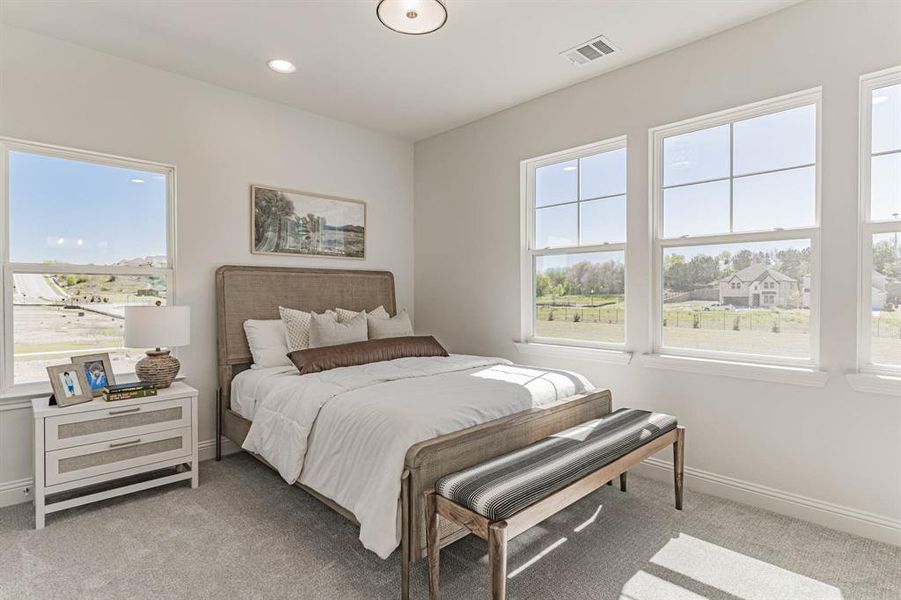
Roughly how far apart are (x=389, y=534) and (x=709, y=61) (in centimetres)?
314

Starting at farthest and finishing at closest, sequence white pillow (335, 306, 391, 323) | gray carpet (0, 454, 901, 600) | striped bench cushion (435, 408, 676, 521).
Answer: white pillow (335, 306, 391, 323) < gray carpet (0, 454, 901, 600) < striped bench cushion (435, 408, 676, 521)

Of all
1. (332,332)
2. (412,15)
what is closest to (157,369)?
(332,332)

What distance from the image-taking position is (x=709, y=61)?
2.86m

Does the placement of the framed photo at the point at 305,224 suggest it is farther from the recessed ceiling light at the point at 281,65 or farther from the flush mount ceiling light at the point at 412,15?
the flush mount ceiling light at the point at 412,15

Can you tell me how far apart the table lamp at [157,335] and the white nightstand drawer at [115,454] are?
13.4 inches

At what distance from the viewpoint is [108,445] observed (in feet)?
8.76

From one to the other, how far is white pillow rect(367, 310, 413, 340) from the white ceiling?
70.8 inches

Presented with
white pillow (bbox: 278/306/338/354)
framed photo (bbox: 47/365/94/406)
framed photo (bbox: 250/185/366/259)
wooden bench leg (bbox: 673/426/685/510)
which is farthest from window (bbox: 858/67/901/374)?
framed photo (bbox: 47/365/94/406)

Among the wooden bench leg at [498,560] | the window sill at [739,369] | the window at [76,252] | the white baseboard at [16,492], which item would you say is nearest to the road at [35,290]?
the window at [76,252]

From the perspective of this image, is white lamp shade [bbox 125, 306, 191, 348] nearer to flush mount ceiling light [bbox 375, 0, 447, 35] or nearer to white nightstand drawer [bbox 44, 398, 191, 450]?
white nightstand drawer [bbox 44, 398, 191, 450]

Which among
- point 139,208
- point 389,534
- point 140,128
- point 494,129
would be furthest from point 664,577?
point 140,128

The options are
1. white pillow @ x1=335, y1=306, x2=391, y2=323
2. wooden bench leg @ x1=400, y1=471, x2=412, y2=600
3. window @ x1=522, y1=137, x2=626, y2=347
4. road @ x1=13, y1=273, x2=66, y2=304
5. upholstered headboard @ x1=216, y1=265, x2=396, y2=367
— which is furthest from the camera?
white pillow @ x1=335, y1=306, x2=391, y2=323

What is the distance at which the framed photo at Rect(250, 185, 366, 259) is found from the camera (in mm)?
3805

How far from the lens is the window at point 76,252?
2797 mm
